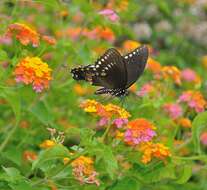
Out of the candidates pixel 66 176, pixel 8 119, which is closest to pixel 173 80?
pixel 8 119

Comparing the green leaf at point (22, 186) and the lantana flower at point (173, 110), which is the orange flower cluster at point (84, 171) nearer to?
the green leaf at point (22, 186)

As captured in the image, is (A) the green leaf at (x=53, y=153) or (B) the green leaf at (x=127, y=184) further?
(B) the green leaf at (x=127, y=184)

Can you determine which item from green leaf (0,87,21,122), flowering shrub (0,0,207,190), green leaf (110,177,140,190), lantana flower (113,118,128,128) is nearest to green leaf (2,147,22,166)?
flowering shrub (0,0,207,190)

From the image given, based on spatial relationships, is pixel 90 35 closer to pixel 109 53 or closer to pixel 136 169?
pixel 109 53

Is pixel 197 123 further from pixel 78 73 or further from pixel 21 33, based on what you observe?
pixel 21 33

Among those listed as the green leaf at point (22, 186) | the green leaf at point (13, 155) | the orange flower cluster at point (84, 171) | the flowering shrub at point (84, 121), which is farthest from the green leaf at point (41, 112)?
the green leaf at point (22, 186)

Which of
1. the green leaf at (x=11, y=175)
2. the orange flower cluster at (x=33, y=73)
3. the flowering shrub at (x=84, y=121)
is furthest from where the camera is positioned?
the orange flower cluster at (x=33, y=73)

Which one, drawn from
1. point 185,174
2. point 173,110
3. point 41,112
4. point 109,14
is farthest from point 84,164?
point 109,14
